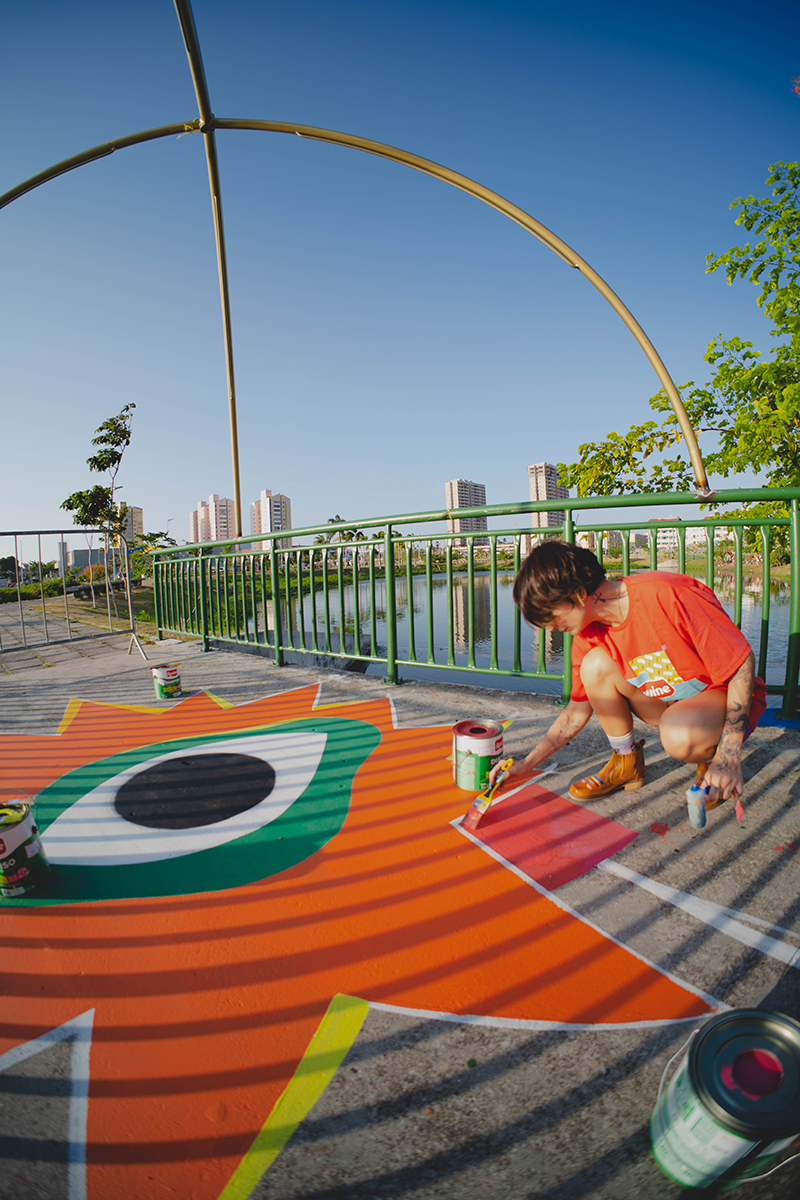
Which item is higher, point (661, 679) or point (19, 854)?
point (661, 679)

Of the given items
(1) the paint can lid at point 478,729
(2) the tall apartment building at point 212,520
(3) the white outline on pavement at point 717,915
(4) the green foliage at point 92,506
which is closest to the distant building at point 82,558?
(4) the green foliage at point 92,506

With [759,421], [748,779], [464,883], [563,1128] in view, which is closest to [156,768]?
[464,883]

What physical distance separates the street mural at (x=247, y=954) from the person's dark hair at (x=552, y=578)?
893 millimetres

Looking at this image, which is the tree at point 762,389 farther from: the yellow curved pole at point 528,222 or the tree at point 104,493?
the tree at point 104,493

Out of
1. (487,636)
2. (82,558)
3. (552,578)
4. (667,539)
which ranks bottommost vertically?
(487,636)

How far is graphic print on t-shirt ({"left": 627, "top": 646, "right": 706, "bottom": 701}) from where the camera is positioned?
1.76 m

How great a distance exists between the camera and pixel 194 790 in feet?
7.53

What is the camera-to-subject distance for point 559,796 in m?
2.11

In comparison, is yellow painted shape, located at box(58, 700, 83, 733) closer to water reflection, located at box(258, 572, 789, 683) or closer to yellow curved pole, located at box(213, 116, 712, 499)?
water reflection, located at box(258, 572, 789, 683)

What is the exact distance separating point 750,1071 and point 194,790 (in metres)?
2.15

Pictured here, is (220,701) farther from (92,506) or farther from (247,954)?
(92,506)

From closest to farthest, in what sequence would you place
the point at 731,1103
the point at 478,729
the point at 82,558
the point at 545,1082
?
1. the point at 731,1103
2. the point at 545,1082
3. the point at 478,729
4. the point at 82,558

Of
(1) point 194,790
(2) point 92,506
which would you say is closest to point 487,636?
(1) point 194,790

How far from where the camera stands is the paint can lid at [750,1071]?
2.21 feet
